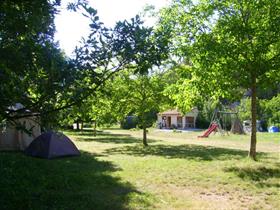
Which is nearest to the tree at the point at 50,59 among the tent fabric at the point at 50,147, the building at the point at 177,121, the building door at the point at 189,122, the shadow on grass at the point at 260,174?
the shadow on grass at the point at 260,174

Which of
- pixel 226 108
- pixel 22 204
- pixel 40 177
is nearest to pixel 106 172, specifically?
pixel 40 177

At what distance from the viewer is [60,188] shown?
8945 millimetres

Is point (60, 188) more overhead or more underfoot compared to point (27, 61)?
more underfoot

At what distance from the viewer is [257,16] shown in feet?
36.9

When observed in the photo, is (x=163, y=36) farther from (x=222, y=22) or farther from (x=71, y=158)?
(x=71, y=158)

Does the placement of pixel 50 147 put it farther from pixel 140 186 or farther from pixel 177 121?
pixel 177 121

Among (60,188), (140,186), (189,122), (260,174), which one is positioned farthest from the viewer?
(189,122)

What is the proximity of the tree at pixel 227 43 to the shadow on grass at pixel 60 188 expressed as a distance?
4285 millimetres

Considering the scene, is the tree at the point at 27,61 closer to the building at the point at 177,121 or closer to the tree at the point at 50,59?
the tree at the point at 50,59

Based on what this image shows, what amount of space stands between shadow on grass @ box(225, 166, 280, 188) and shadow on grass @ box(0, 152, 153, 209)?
3.20 meters

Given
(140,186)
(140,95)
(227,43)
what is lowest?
(140,186)

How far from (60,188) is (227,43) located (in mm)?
6338

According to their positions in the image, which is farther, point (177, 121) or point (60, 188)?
point (177, 121)

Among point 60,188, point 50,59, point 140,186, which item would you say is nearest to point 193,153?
point 140,186
